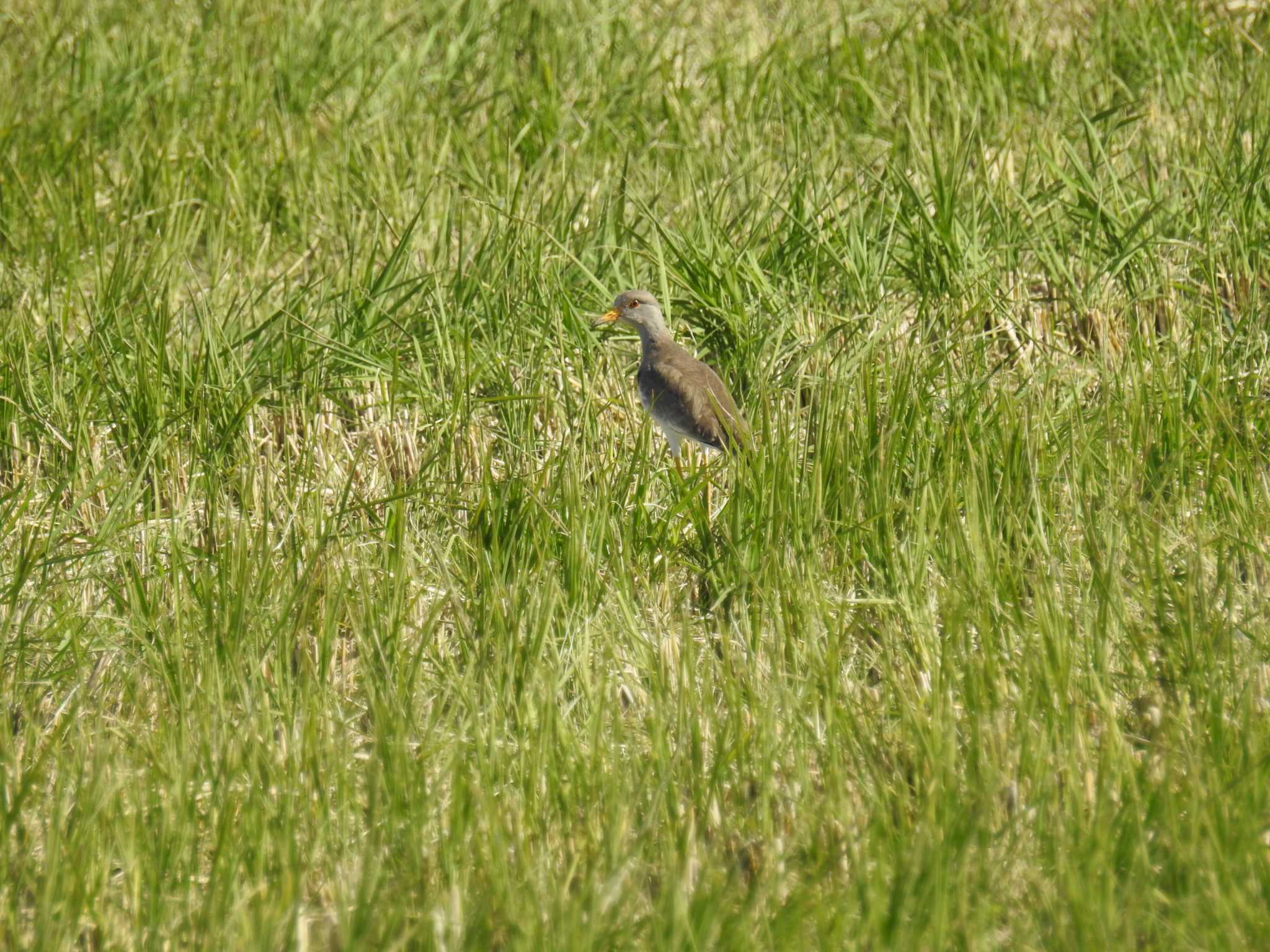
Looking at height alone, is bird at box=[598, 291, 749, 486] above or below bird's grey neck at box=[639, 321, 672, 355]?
below

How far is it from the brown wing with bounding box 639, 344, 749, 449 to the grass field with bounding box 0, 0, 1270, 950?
0.14 m

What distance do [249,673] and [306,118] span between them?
11.2 feet

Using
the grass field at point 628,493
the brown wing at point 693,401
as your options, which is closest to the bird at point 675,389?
the brown wing at point 693,401

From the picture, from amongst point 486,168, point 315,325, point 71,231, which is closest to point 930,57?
point 486,168

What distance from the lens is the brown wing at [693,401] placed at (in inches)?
171

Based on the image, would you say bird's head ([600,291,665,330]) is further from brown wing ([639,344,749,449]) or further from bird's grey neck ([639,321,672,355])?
brown wing ([639,344,749,449])

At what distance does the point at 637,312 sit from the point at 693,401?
0.55 m

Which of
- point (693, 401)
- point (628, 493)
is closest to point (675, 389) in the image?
point (693, 401)

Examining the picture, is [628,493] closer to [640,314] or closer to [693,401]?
[693,401]

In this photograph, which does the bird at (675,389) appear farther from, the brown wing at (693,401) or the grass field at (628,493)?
the grass field at (628,493)

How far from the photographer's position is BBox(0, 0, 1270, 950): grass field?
2.61 metres

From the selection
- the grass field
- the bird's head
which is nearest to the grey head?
the bird's head

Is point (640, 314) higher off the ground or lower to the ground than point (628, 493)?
higher

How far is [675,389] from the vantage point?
14.8 ft
